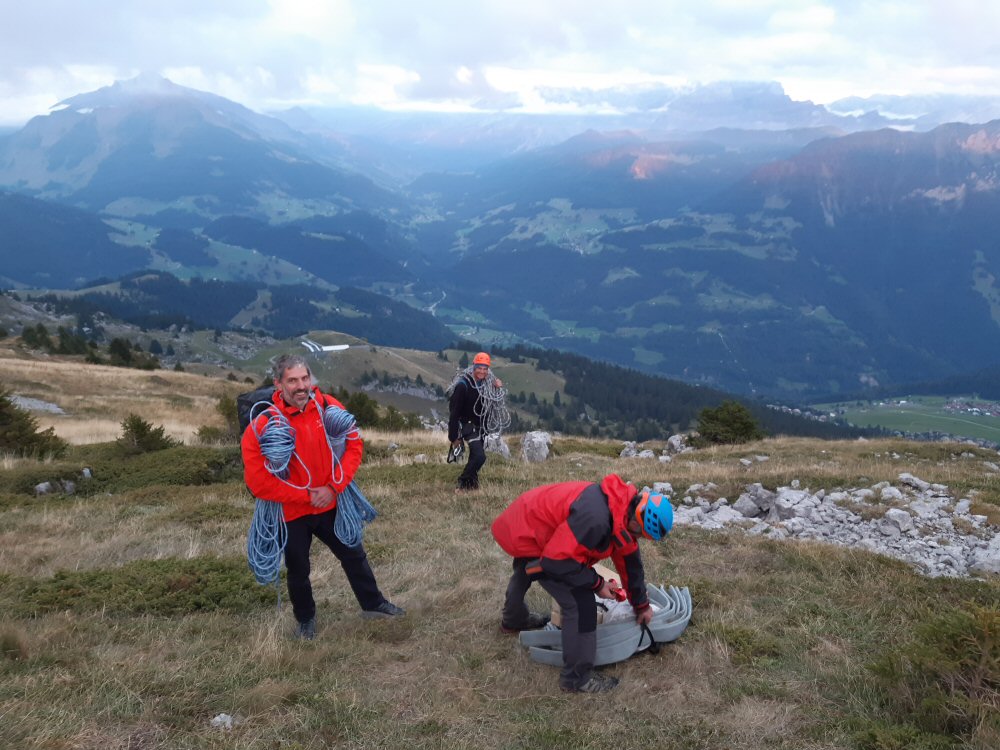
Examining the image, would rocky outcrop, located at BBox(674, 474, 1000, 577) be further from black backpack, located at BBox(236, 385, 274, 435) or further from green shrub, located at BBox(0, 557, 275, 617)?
black backpack, located at BBox(236, 385, 274, 435)

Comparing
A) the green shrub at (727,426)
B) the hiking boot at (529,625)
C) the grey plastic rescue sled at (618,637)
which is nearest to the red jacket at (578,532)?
the grey plastic rescue sled at (618,637)

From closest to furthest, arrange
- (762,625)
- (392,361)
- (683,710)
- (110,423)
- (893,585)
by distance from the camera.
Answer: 1. (683,710)
2. (762,625)
3. (893,585)
4. (110,423)
5. (392,361)

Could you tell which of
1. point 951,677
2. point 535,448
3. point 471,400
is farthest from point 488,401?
point 951,677

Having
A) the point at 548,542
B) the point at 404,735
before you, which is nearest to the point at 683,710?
the point at 548,542

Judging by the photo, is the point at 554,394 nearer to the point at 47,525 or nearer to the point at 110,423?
the point at 110,423

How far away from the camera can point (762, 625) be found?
23.0 ft

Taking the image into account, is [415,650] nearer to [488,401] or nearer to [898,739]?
[898,739]

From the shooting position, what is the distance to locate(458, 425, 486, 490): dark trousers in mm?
12750

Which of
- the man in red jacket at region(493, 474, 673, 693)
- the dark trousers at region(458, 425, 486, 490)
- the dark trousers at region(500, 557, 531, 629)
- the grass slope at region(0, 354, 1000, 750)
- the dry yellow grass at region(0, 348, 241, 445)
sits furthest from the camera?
the dry yellow grass at region(0, 348, 241, 445)

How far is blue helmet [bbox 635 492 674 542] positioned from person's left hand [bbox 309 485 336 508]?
9.71 ft

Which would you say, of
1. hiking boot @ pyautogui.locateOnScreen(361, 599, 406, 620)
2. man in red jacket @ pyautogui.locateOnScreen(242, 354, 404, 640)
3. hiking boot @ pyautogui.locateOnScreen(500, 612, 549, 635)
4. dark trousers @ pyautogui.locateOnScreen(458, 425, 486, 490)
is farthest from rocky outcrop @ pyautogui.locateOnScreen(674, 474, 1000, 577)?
man in red jacket @ pyautogui.locateOnScreen(242, 354, 404, 640)

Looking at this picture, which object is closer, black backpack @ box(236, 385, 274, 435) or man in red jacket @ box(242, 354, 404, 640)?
man in red jacket @ box(242, 354, 404, 640)

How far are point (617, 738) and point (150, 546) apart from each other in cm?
834

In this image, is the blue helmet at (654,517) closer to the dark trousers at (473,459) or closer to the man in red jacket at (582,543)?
the man in red jacket at (582,543)
